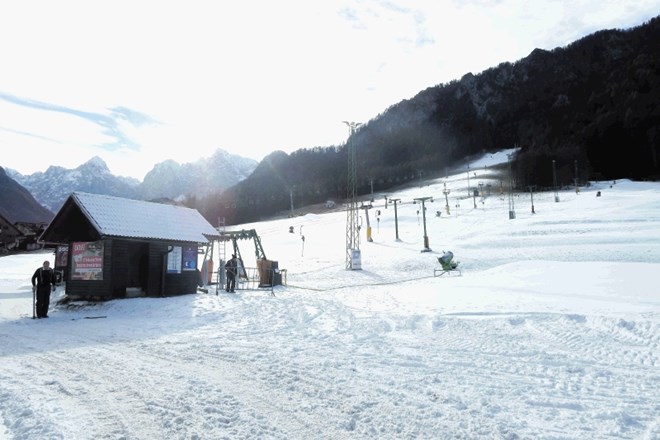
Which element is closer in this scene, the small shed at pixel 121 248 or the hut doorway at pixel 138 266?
the small shed at pixel 121 248

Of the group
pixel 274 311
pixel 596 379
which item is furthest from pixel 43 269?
→ pixel 596 379

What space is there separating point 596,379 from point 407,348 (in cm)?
337

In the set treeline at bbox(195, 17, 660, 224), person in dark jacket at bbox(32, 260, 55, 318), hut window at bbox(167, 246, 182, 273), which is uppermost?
treeline at bbox(195, 17, 660, 224)

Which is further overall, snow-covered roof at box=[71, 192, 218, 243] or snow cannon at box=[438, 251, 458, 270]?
snow cannon at box=[438, 251, 458, 270]

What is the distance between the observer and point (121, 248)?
20.0 metres

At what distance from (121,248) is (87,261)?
1525 millimetres

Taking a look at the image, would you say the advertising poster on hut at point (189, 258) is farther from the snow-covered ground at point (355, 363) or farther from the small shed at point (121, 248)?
the snow-covered ground at point (355, 363)

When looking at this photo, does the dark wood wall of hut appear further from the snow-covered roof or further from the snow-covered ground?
the snow-covered ground

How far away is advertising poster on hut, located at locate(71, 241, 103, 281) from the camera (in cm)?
1930

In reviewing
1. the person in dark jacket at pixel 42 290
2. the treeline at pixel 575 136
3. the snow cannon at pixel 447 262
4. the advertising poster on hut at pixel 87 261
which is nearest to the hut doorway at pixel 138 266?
the advertising poster on hut at pixel 87 261

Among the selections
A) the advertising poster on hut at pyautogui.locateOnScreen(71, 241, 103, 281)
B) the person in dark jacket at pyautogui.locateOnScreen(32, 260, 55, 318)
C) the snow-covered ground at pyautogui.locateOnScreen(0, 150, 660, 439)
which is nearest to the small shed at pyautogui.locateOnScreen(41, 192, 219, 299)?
the advertising poster on hut at pyautogui.locateOnScreen(71, 241, 103, 281)

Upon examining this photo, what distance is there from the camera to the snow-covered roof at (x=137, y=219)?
773 inches

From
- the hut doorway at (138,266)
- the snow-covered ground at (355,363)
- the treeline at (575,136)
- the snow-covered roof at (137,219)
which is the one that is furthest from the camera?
the treeline at (575,136)

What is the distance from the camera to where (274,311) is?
14.9 meters
